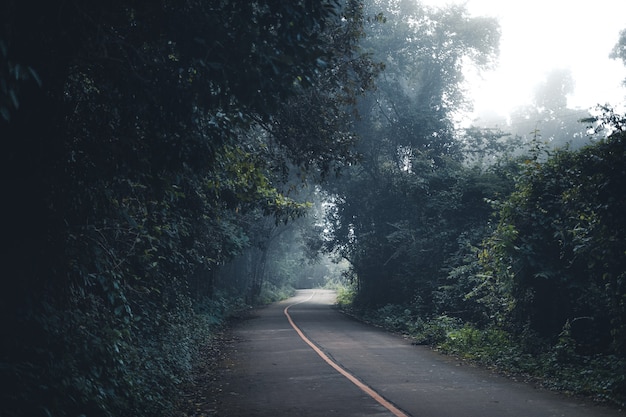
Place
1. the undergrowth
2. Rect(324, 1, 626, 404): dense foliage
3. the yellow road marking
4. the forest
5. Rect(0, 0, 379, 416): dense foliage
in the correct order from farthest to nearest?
Rect(324, 1, 626, 404): dense foliage, the undergrowth, the yellow road marking, the forest, Rect(0, 0, 379, 416): dense foliage

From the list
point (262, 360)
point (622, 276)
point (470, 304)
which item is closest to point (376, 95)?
point (470, 304)

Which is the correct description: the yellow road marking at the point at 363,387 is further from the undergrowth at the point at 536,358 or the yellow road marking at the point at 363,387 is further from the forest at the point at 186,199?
the undergrowth at the point at 536,358

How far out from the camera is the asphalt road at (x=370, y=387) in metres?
8.20

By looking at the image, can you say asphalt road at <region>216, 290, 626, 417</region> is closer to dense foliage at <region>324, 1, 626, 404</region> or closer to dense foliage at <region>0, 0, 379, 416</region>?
dense foliage at <region>324, 1, 626, 404</region>

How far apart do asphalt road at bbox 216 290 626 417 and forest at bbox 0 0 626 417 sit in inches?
36.0

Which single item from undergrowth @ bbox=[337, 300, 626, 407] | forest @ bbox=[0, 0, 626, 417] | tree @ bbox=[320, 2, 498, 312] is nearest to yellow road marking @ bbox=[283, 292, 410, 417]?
forest @ bbox=[0, 0, 626, 417]

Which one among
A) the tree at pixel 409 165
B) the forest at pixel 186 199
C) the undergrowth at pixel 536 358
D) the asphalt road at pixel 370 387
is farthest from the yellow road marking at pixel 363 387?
the tree at pixel 409 165

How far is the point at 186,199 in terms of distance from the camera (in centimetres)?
1267

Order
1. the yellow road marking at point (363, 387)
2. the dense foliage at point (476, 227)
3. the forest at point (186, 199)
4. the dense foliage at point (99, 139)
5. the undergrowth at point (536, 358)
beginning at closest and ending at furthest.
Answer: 1. the dense foliage at point (99, 139)
2. the forest at point (186, 199)
3. the yellow road marking at point (363, 387)
4. the undergrowth at point (536, 358)
5. the dense foliage at point (476, 227)

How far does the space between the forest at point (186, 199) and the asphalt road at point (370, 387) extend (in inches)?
36.0

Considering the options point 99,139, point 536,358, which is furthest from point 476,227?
point 99,139

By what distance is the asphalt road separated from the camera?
8.20m

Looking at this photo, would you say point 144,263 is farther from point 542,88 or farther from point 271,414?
point 542,88

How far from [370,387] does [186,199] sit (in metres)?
5.73
